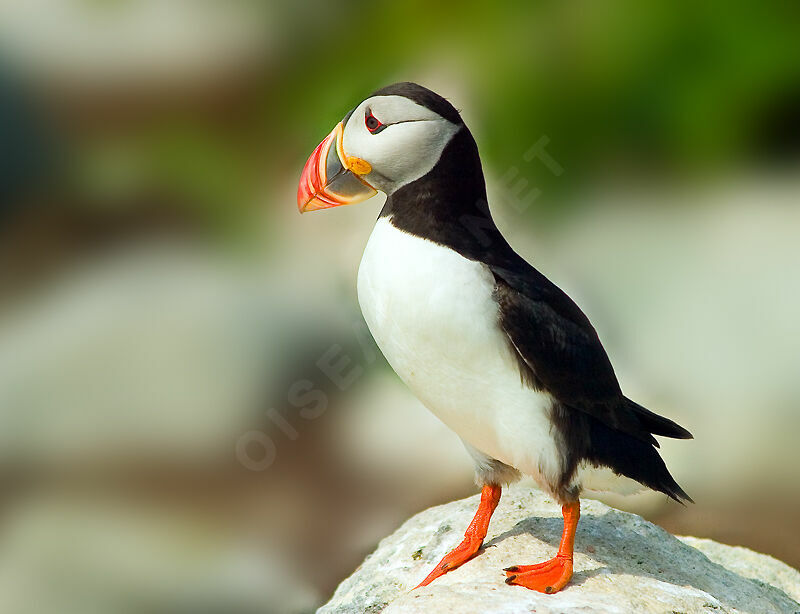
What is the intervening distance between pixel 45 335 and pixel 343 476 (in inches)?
65.0

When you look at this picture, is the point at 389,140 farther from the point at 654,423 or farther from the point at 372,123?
the point at 654,423

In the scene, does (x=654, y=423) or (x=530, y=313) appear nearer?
(x=530, y=313)

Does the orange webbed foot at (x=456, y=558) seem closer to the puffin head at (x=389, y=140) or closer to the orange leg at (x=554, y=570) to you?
the orange leg at (x=554, y=570)

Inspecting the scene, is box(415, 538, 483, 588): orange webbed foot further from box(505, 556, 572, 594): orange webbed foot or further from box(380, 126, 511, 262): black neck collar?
box(380, 126, 511, 262): black neck collar

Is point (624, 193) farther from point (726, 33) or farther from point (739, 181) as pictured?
point (726, 33)

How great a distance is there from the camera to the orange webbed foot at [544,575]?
2.21 metres

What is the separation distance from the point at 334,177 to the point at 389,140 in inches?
7.7

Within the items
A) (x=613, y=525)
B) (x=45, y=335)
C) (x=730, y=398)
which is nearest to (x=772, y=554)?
(x=730, y=398)

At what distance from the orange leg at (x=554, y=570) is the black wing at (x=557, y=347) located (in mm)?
249

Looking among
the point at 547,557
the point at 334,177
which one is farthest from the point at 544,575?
the point at 334,177

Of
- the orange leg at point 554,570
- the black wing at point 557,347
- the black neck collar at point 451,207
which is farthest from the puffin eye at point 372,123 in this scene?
the orange leg at point 554,570

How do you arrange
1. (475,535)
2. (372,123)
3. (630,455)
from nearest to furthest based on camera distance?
(372,123) → (630,455) → (475,535)

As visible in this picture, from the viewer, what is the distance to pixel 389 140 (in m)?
2.17

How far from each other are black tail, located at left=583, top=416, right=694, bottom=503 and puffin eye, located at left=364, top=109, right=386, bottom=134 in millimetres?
854
